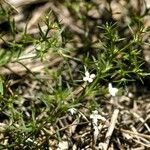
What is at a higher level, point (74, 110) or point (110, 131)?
point (74, 110)

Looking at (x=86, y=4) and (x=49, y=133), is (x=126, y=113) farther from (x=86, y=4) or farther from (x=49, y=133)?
(x=86, y=4)

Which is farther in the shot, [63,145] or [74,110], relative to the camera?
[63,145]

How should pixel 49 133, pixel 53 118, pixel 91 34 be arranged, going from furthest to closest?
pixel 91 34 < pixel 49 133 < pixel 53 118

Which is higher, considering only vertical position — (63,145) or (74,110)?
(74,110)

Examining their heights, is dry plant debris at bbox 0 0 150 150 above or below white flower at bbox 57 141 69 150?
above

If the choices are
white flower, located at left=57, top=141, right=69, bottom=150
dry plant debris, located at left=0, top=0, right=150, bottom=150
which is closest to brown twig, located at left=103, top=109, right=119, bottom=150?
dry plant debris, located at left=0, top=0, right=150, bottom=150

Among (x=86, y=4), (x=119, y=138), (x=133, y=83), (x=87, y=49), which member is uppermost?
(x=86, y=4)

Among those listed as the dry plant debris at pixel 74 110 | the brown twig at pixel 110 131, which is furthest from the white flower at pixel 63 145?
the brown twig at pixel 110 131

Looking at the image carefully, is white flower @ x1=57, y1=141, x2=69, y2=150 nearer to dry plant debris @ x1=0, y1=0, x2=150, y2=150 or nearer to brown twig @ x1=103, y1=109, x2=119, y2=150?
dry plant debris @ x1=0, y1=0, x2=150, y2=150

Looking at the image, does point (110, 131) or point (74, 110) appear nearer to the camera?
point (74, 110)

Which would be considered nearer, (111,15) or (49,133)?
(49,133)

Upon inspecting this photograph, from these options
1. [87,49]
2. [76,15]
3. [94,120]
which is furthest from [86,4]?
[94,120]
